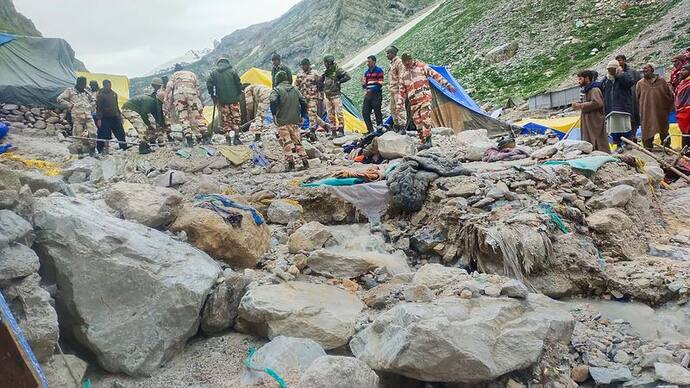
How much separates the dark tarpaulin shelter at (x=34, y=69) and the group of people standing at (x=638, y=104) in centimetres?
1162

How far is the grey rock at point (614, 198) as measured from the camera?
16.3 ft

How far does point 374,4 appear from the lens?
50.9 m

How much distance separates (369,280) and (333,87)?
235 inches

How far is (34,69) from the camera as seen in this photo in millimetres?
12328

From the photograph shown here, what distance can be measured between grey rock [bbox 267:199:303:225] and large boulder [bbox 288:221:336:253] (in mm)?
652

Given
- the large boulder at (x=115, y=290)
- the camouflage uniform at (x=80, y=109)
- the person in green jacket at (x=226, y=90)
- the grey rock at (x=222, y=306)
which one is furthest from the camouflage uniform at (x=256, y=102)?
the large boulder at (x=115, y=290)

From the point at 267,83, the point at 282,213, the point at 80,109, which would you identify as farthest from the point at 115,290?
the point at 267,83

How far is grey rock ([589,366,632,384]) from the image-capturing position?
9.84 feet

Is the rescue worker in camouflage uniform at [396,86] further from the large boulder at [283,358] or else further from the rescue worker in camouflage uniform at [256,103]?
the large boulder at [283,358]

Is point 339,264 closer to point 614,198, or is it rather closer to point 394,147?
point 614,198

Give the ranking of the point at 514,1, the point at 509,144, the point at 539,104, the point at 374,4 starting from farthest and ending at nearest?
the point at 374,4
the point at 514,1
the point at 539,104
the point at 509,144

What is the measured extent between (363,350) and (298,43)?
51.6 m

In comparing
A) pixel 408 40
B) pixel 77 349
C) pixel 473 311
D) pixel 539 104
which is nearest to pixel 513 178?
pixel 473 311

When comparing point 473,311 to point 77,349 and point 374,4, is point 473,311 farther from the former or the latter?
point 374,4
